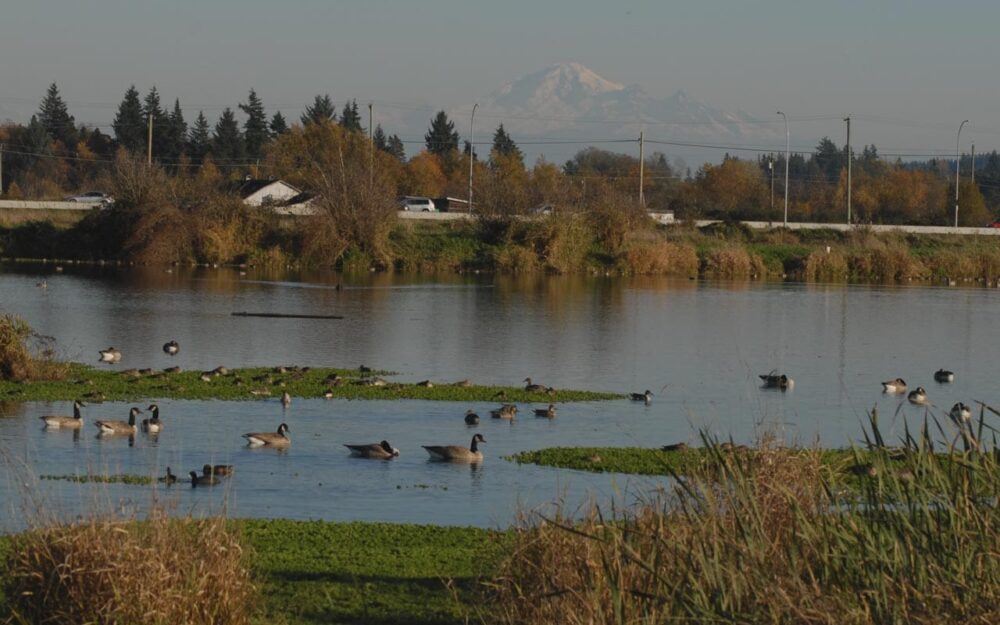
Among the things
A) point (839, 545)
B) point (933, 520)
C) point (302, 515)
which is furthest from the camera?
point (302, 515)

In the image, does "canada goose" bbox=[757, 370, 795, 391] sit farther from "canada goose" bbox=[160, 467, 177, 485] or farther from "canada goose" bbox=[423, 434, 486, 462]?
"canada goose" bbox=[160, 467, 177, 485]

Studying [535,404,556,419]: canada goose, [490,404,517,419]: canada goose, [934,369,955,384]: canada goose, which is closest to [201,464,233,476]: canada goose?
[490,404,517,419]: canada goose

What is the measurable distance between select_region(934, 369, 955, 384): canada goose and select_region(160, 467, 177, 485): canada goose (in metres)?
23.0

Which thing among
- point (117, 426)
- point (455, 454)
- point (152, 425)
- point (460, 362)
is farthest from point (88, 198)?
point (455, 454)

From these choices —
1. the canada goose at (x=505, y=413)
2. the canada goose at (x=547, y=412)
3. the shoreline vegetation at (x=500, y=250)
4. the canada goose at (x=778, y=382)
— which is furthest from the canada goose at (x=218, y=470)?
the shoreline vegetation at (x=500, y=250)

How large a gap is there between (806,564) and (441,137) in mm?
177055

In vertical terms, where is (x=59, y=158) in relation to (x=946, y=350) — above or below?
above

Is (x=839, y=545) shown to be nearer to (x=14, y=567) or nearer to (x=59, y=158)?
(x=14, y=567)

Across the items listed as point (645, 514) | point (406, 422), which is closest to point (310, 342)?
point (406, 422)

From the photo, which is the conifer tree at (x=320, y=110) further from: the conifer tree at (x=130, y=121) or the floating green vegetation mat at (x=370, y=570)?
the floating green vegetation mat at (x=370, y=570)

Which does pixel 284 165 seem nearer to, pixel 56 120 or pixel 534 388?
pixel 56 120

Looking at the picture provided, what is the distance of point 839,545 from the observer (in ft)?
28.7

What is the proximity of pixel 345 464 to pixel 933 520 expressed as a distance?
13198mm

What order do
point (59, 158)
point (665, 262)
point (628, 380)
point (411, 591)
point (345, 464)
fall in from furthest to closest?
point (59, 158), point (665, 262), point (628, 380), point (345, 464), point (411, 591)
